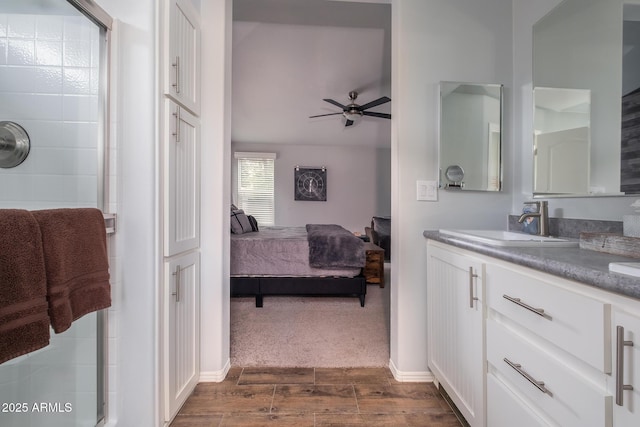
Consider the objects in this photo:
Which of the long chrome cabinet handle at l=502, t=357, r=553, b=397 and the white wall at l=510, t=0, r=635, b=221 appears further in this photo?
the white wall at l=510, t=0, r=635, b=221

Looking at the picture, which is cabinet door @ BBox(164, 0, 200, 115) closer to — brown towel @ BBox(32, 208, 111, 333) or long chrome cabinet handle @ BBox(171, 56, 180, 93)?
long chrome cabinet handle @ BBox(171, 56, 180, 93)

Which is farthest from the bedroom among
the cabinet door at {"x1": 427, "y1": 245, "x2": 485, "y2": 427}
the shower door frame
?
the shower door frame

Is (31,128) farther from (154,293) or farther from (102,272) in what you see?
(154,293)

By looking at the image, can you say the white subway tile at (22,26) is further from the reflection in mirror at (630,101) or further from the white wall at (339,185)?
the white wall at (339,185)

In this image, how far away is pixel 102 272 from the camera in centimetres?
111

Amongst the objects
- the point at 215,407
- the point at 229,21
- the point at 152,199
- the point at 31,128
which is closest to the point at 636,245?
the point at 152,199

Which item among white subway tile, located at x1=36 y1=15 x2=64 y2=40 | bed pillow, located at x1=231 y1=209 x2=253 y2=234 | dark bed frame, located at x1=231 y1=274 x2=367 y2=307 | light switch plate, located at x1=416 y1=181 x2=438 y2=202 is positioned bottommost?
A: dark bed frame, located at x1=231 y1=274 x2=367 y2=307

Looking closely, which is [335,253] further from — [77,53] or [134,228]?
[77,53]

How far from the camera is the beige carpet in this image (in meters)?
1.98

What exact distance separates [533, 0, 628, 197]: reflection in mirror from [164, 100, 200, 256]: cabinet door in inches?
78.0

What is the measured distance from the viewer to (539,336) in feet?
2.77

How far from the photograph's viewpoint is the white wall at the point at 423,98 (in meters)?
1.74

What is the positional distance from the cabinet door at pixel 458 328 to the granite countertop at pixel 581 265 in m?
0.16

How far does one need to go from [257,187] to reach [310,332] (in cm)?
426
